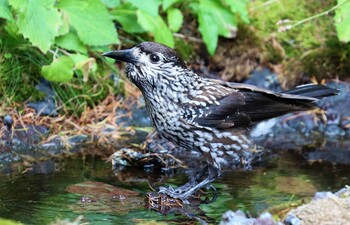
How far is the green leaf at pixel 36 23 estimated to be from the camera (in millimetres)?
5781

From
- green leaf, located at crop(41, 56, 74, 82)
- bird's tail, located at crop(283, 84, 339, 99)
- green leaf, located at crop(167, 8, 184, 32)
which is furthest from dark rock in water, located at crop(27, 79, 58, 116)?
bird's tail, located at crop(283, 84, 339, 99)

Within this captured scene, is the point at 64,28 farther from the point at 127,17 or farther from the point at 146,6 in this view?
the point at 127,17

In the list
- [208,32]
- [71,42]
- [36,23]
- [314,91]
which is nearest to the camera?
[36,23]

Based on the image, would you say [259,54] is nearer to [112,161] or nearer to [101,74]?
[101,74]

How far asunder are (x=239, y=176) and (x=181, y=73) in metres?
0.98

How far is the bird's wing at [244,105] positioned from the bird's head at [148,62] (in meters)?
0.38

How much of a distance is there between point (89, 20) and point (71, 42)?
10.6 inches

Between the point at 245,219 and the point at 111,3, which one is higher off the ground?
the point at 111,3

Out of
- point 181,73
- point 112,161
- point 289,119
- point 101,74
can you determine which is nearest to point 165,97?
point 181,73

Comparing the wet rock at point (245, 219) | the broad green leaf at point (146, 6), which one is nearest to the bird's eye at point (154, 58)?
the broad green leaf at point (146, 6)

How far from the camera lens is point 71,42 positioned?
6.53 meters

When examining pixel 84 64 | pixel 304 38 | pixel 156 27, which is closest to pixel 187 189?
pixel 84 64

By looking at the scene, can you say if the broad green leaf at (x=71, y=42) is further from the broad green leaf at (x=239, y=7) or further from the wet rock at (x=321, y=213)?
the wet rock at (x=321, y=213)

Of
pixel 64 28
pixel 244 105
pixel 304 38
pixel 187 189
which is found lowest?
pixel 187 189
